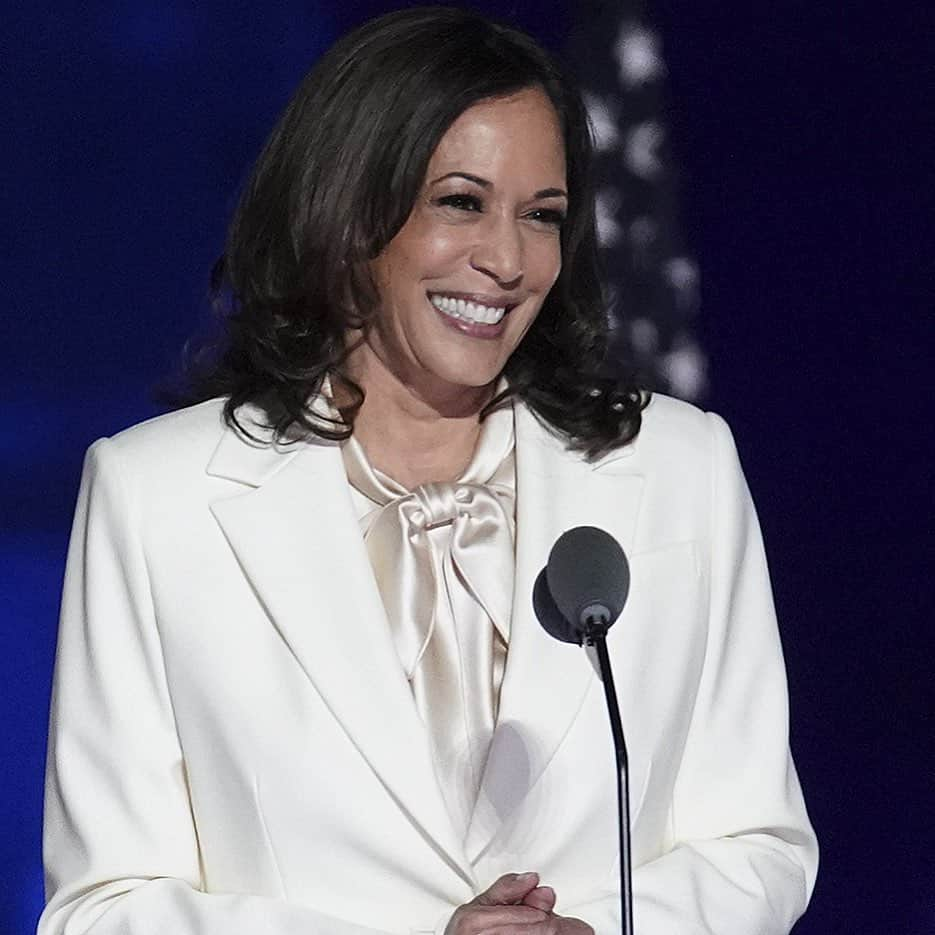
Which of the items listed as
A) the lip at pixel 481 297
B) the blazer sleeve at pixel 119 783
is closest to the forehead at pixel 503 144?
the lip at pixel 481 297

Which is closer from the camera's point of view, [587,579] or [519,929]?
[587,579]

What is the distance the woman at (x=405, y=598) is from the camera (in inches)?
77.4

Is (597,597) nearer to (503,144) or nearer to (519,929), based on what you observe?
(519,929)

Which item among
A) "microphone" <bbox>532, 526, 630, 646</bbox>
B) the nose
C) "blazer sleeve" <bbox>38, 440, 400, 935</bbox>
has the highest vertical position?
the nose

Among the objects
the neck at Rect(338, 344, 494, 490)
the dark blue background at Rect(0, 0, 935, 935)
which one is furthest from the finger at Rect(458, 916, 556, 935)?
the dark blue background at Rect(0, 0, 935, 935)

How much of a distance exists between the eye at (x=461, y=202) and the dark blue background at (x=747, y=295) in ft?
2.62

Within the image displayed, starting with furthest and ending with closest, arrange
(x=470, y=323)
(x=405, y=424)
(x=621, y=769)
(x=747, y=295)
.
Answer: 1. (x=747, y=295)
2. (x=405, y=424)
3. (x=470, y=323)
4. (x=621, y=769)

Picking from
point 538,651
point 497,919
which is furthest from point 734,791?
point 497,919

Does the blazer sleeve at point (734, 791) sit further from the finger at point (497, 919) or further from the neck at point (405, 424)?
the neck at point (405, 424)

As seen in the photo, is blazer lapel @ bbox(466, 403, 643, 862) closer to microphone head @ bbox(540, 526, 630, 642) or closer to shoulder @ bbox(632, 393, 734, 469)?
shoulder @ bbox(632, 393, 734, 469)

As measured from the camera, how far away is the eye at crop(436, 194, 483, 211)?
2.05 m

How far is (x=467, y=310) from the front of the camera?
2061 mm

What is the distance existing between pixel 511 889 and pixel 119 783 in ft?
1.28

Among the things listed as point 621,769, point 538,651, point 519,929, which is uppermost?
point 621,769
